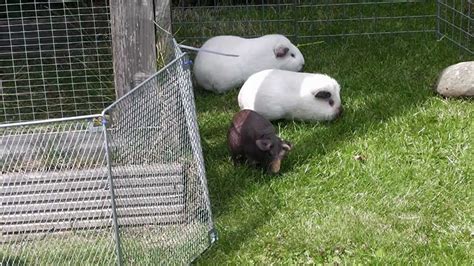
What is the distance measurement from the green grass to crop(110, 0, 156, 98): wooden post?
634mm

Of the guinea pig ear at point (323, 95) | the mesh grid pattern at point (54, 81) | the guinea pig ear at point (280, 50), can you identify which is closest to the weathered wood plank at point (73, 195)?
the mesh grid pattern at point (54, 81)

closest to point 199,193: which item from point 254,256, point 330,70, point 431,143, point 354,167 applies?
point 254,256

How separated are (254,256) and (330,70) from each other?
7.53 ft

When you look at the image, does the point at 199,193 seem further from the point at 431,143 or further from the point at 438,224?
the point at 431,143

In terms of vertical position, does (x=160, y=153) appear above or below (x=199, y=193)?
above

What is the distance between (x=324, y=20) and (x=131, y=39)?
2538 mm

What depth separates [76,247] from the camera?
11.3ft

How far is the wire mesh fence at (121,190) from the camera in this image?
10.8 ft

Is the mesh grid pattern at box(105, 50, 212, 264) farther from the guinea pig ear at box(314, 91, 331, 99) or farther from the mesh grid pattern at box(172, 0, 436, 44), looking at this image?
the mesh grid pattern at box(172, 0, 436, 44)

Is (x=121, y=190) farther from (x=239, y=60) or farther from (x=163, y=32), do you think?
(x=239, y=60)

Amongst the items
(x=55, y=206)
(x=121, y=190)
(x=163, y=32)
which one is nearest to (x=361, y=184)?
(x=163, y=32)

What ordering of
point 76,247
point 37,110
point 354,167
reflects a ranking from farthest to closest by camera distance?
point 37,110
point 354,167
point 76,247

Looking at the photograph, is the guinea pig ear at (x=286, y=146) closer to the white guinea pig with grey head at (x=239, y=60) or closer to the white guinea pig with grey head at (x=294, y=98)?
the white guinea pig with grey head at (x=294, y=98)

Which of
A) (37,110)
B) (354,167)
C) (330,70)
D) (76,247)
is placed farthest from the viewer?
(330,70)
